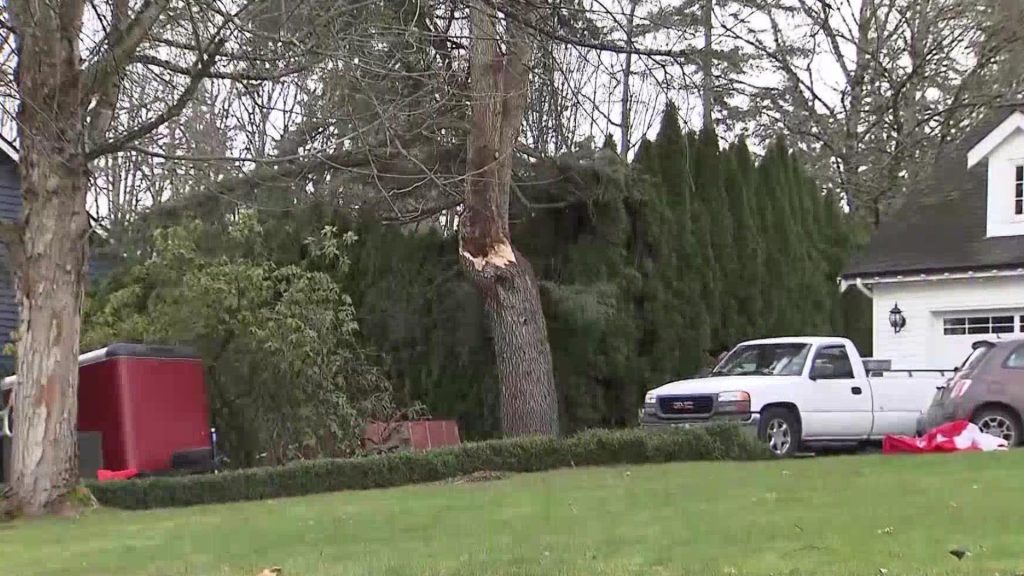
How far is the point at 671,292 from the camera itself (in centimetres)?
2167

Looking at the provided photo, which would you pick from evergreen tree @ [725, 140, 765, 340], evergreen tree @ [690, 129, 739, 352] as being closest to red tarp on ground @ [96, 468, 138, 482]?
evergreen tree @ [690, 129, 739, 352]

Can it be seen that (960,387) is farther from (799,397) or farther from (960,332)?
(960,332)

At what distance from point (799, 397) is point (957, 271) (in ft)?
23.1

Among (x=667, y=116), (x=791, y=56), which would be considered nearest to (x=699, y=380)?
(x=667, y=116)

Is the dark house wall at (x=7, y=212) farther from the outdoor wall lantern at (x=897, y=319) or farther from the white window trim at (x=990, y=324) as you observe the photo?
the white window trim at (x=990, y=324)

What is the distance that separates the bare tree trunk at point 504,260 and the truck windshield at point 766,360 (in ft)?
9.47

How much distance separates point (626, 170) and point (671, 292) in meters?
2.48

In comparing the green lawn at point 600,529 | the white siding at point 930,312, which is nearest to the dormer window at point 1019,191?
the white siding at point 930,312

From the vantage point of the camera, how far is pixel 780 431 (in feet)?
53.4

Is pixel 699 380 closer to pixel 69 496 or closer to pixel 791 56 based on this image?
pixel 69 496

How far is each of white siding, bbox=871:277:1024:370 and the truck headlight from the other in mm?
7521

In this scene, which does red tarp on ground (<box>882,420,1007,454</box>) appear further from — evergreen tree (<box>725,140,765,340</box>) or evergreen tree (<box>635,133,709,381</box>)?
evergreen tree (<box>725,140,765,340</box>)

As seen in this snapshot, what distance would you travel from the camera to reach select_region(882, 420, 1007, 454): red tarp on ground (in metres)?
15.2

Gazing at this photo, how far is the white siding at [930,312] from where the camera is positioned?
853 inches
